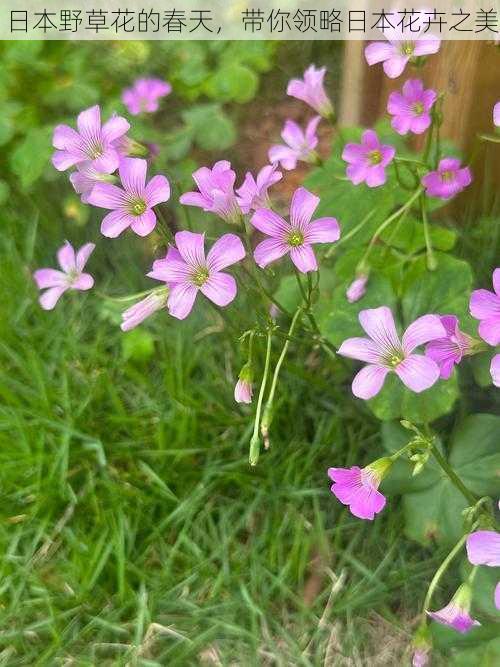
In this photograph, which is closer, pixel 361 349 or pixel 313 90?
pixel 361 349

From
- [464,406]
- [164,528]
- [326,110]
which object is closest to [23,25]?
[326,110]

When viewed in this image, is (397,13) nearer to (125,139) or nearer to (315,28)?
(125,139)

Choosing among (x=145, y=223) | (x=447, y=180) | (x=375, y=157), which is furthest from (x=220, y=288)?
(x=447, y=180)

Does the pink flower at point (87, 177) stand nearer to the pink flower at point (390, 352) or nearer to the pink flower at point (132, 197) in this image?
the pink flower at point (132, 197)

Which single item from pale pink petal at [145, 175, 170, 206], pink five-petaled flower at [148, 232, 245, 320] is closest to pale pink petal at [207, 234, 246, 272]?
pink five-petaled flower at [148, 232, 245, 320]

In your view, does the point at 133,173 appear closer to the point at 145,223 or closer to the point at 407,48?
the point at 145,223

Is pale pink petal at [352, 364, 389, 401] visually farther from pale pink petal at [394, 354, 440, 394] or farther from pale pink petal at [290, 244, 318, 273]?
pale pink petal at [290, 244, 318, 273]
